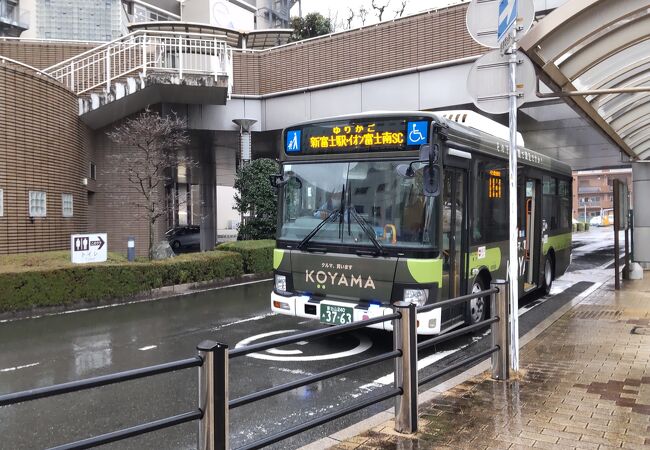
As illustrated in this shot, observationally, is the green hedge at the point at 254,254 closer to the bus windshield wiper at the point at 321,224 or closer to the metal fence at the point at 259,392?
the bus windshield wiper at the point at 321,224

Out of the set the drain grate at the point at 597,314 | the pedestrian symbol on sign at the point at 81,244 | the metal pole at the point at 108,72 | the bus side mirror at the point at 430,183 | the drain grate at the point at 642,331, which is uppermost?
the metal pole at the point at 108,72

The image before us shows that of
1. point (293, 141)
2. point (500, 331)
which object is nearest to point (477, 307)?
point (500, 331)

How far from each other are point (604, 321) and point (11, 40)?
66.4ft

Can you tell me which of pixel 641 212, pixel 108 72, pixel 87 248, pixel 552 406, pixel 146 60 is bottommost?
pixel 552 406

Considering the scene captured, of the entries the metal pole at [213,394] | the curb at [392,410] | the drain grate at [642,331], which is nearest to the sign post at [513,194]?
the curb at [392,410]

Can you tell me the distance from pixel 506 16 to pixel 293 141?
326 cm

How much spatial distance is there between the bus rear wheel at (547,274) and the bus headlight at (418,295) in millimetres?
6041

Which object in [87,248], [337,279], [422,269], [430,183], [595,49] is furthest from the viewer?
[87,248]

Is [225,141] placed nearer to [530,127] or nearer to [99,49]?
[99,49]

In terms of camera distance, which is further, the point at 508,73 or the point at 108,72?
the point at 108,72

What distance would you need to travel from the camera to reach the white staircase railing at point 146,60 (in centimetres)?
1667

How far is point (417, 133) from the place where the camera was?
21.7 feet

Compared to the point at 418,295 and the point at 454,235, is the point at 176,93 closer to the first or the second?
the point at 454,235

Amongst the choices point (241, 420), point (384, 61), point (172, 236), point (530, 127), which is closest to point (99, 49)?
point (384, 61)
